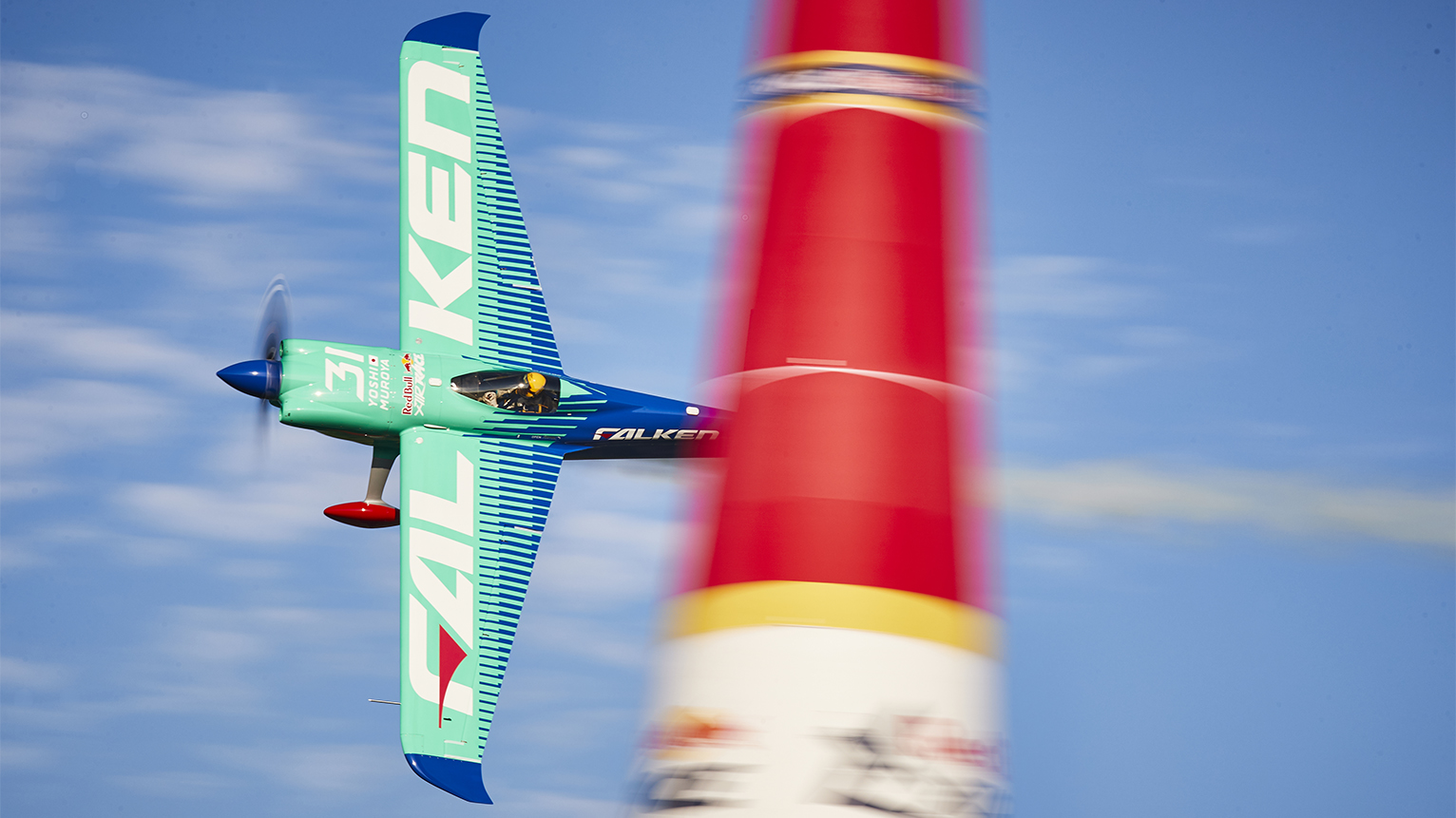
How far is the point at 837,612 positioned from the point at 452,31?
20.5m

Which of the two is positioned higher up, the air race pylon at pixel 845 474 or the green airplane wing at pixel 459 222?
the green airplane wing at pixel 459 222

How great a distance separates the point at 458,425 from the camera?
71.7 ft

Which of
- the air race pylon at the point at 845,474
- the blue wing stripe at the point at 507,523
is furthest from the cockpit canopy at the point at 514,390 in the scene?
the air race pylon at the point at 845,474

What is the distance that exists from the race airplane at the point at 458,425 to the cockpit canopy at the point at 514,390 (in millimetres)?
21

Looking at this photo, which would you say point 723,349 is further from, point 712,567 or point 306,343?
point 306,343

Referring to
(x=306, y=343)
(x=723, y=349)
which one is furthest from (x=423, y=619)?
(x=723, y=349)

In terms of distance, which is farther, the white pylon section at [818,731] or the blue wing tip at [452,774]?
the blue wing tip at [452,774]

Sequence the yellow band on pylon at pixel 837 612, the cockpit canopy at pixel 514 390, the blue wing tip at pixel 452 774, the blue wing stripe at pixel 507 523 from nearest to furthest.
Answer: the yellow band on pylon at pixel 837 612
the blue wing tip at pixel 452 774
the blue wing stripe at pixel 507 523
the cockpit canopy at pixel 514 390

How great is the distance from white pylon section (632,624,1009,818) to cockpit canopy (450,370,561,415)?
1547 centimetres

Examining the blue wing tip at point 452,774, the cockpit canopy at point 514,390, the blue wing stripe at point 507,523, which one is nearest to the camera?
the blue wing tip at point 452,774

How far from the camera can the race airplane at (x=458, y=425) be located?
20.9 metres

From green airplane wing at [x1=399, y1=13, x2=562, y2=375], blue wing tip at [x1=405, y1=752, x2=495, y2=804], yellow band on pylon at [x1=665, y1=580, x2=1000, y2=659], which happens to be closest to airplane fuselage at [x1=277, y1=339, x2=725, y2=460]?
green airplane wing at [x1=399, y1=13, x2=562, y2=375]

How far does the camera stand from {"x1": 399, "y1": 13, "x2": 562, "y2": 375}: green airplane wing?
22.7 metres

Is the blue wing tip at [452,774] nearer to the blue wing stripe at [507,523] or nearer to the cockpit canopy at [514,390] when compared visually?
the blue wing stripe at [507,523]
